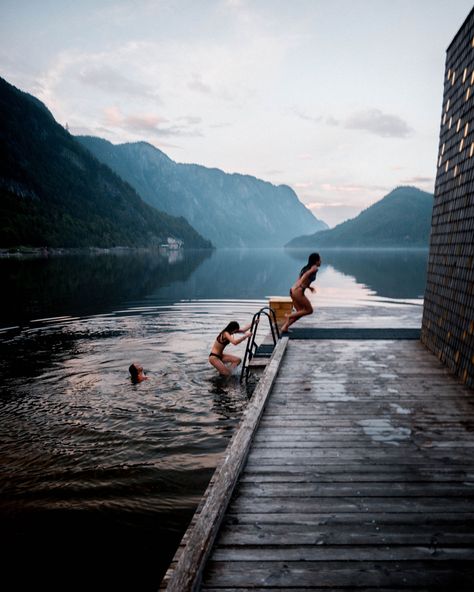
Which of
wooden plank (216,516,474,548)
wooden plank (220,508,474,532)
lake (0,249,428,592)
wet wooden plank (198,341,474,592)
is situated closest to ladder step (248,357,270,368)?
lake (0,249,428,592)

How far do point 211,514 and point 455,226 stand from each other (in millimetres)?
7258

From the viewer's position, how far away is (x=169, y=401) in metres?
9.74

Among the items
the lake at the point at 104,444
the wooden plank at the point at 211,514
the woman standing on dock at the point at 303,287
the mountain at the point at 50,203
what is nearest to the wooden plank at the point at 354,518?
the wooden plank at the point at 211,514

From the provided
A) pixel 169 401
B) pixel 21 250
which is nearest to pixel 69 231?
pixel 21 250

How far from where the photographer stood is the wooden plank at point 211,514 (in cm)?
263

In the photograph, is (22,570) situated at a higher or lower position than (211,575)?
lower

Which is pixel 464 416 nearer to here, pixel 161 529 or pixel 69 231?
pixel 161 529

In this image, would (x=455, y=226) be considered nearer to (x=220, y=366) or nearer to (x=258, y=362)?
(x=258, y=362)

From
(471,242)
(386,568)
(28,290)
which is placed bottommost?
(28,290)

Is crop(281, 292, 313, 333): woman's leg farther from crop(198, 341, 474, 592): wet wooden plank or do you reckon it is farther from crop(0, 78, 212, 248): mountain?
crop(0, 78, 212, 248): mountain

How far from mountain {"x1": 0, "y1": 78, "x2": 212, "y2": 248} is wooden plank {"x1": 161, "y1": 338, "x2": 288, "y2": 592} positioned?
103m

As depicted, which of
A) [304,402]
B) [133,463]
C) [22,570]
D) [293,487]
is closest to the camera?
Answer: [293,487]

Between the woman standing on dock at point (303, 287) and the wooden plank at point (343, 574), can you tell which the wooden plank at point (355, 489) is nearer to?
the wooden plank at point (343, 574)

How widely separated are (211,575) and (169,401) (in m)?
7.12
